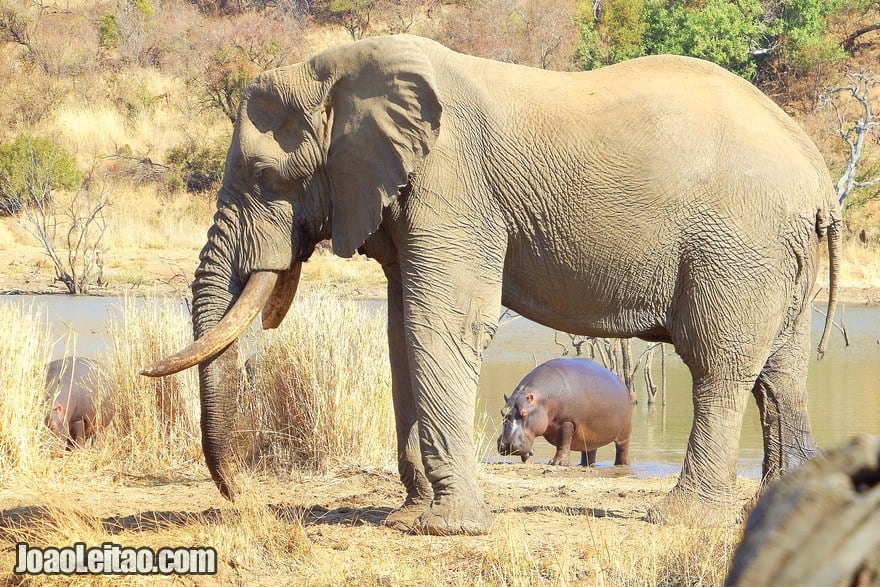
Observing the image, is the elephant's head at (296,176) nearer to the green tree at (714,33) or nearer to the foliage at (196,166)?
the foliage at (196,166)

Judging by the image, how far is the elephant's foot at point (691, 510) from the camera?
606cm

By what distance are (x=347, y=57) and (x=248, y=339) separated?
3.76 metres

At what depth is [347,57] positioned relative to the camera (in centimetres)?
581

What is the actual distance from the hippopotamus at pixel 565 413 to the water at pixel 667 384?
0.29m

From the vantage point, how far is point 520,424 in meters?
10.6

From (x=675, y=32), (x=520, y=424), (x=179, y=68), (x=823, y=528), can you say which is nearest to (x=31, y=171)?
(x=179, y=68)

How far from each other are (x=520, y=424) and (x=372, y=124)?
5388 mm

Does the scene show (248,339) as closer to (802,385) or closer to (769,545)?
(802,385)

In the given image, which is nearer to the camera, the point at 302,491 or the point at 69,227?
the point at 302,491

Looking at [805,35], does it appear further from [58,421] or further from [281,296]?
[281,296]

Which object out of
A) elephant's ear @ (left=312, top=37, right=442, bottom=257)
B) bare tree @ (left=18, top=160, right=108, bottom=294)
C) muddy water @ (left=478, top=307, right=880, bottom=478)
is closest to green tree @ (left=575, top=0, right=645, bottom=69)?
bare tree @ (left=18, top=160, right=108, bottom=294)

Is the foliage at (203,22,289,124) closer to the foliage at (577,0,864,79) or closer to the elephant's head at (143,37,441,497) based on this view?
the foliage at (577,0,864,79)

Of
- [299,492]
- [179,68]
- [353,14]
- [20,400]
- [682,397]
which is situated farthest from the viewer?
[353,14]

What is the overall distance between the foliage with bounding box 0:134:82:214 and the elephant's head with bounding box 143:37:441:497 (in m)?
22.0
